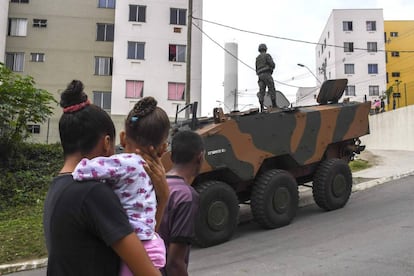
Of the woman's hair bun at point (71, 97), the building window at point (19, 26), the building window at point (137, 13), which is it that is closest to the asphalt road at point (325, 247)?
the woman's hair bun at point (71, 97)

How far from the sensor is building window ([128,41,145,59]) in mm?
26756

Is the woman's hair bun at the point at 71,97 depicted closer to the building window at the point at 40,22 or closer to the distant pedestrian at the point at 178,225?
the distant pedestrian at the point at 178,225

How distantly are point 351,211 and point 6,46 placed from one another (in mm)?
25539

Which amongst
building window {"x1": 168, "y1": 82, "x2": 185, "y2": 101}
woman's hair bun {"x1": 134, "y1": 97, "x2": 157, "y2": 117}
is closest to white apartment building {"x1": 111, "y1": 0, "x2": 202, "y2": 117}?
building window {"x1": 168, "y1": 82, "x2": 185, "y2": 101}

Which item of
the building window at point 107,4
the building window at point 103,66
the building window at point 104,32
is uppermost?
the building window at point 107,4

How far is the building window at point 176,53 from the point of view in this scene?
26944mm

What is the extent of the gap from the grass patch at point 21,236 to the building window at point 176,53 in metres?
18.1

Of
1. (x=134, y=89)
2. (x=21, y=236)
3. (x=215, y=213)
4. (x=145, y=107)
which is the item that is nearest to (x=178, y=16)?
(x=134, y=89)

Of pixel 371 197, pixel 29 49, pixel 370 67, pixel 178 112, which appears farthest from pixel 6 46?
pixel 370 67

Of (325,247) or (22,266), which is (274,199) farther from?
(22,266)

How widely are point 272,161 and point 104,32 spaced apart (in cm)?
2285

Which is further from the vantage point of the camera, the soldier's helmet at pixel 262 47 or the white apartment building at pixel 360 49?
the white apartment building at pixel 360 49

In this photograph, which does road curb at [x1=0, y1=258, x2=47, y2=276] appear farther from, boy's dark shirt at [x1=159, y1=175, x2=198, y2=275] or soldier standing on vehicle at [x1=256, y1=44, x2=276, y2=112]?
soldier standing on vehicle at [x1=256, y1=44, x2=276, y2=112]

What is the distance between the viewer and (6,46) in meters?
26.9
